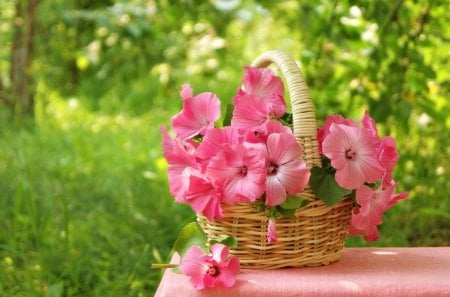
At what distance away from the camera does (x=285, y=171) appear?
130 centimetres

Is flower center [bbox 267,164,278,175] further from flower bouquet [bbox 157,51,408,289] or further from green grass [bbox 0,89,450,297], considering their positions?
green grass [bbox 0,89,450,297]

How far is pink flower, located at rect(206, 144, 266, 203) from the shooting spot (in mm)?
1287

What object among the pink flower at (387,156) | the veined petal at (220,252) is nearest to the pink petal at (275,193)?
the veined petal at (220,252)

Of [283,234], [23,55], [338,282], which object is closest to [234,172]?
[283,234]

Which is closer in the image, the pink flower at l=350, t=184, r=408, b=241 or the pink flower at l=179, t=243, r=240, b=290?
the pink flower at l=179, t=243, r=240, b=290

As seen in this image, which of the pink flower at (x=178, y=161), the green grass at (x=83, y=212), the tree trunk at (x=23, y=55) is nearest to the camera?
the pink flower at (x=178, y=161)

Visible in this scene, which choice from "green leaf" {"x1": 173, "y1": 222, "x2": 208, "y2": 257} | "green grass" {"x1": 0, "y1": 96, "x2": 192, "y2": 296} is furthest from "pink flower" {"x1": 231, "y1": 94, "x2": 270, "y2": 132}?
"green grass" {"x1": 0, "y1": 96, "x2": 192, "y2": 296}

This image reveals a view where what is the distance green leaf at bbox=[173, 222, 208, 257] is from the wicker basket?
A: 0.01 metres

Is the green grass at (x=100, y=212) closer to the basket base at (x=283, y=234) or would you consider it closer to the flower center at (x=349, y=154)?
the basket base at (x=283, y=234)

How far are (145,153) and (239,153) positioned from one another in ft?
6.78

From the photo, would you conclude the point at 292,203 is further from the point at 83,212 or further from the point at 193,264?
the point at 83,212

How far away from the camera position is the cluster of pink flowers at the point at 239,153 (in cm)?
129

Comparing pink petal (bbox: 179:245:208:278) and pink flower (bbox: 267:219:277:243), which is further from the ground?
pink flower (bbox: 267:219:277:243)

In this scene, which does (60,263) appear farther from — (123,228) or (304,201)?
(304,201)
